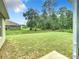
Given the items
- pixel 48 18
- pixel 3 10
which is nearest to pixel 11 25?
pixel 3 10

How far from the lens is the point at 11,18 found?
318 cm

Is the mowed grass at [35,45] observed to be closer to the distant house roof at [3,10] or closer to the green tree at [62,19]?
the green tree at [62,19]

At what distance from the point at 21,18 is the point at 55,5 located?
0.72 metres

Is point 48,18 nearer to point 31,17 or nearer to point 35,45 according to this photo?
point 31,17

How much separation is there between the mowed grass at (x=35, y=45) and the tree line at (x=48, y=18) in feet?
0.53

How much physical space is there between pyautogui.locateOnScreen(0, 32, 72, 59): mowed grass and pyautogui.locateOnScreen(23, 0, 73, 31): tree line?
0.53 ft

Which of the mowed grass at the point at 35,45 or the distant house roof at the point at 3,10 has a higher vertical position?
the distant house roof at the point at 3,10

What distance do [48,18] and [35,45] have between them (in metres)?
0.61

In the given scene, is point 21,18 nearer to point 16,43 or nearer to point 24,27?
point 24,27

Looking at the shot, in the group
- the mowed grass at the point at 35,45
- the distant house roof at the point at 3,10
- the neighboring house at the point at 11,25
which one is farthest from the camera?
the mowed grass at the point at 35,45

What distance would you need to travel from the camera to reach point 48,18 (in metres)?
3.18

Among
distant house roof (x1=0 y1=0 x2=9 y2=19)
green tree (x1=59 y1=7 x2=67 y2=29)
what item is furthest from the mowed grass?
distant house roof (x1=0 y1=0 x2=9 y2=19)

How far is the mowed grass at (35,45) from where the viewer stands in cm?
325

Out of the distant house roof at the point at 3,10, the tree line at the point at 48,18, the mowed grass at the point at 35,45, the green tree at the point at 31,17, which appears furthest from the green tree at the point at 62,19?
the distant house roof at the point at 3,10
